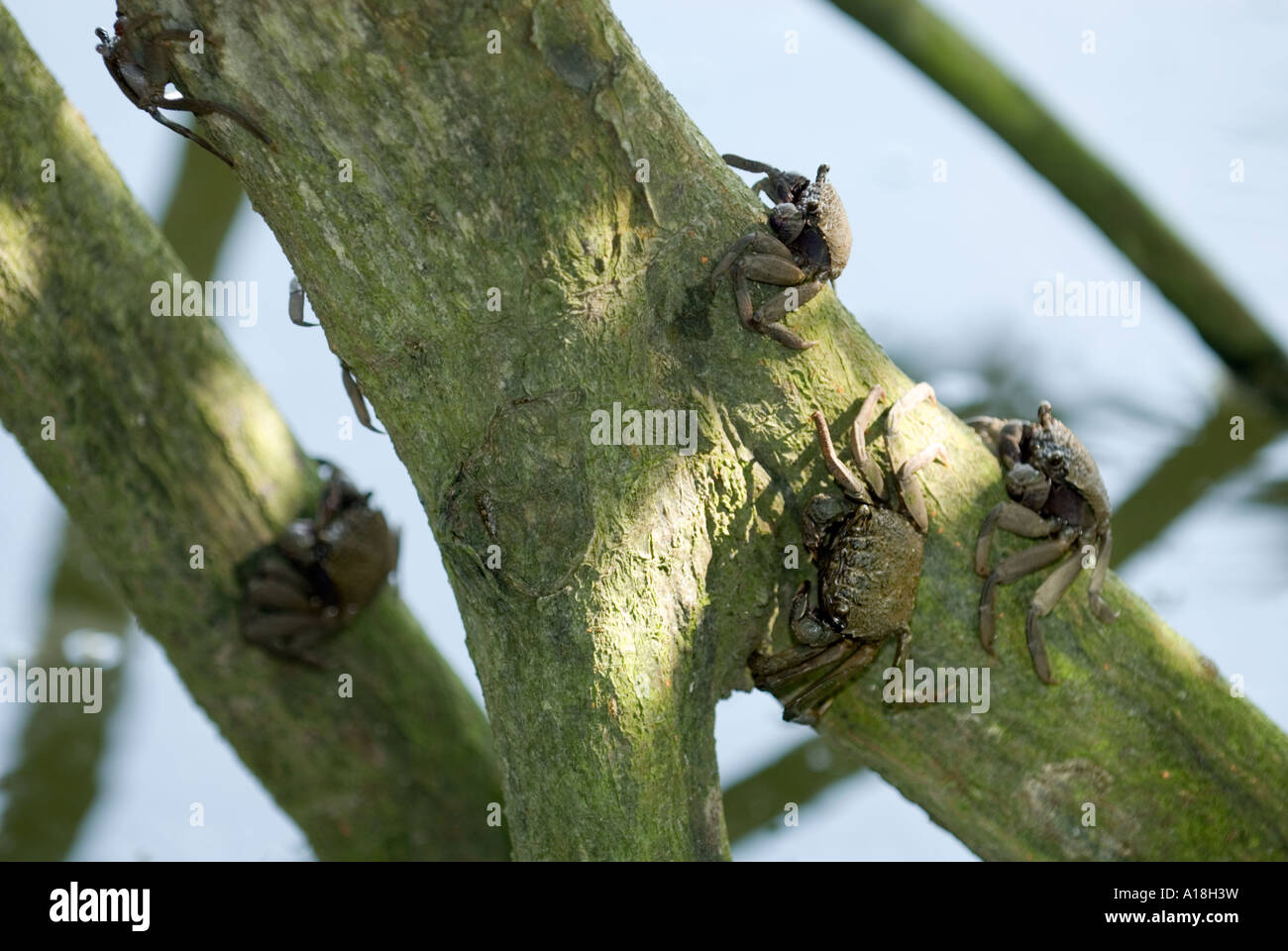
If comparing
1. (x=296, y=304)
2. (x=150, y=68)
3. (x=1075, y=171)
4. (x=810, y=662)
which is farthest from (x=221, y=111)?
(x=1075, y=171)

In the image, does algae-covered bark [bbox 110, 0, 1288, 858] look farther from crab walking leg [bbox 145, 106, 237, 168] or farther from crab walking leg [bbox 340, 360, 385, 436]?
crab walking leg [bbox 340, 360, 385, 436]

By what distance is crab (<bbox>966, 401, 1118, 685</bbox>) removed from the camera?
4.43 feet

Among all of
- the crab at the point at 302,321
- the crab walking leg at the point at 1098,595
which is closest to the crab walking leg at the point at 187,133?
the crab at the point at 302,321

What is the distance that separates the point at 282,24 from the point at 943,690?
105cm

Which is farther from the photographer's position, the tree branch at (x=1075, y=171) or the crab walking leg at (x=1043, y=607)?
the tree branch at (x=1075, y=171)

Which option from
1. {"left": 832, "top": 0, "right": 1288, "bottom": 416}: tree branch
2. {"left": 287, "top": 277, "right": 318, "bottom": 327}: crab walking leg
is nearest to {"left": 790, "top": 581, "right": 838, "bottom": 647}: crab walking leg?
{"left": 287, "top": 277, "right": 318, "bottom": 327}: crab walking leg

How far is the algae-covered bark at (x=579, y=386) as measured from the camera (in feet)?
3.52

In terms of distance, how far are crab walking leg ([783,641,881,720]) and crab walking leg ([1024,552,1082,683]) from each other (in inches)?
7.5

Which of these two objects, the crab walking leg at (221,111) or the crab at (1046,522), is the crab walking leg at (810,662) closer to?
the crab at (1046,522)

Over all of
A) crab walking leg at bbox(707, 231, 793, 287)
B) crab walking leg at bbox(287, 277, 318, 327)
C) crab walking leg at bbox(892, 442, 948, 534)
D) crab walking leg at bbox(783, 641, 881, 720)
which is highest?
crab walking leg at bbox(287, 277, 318, 327)

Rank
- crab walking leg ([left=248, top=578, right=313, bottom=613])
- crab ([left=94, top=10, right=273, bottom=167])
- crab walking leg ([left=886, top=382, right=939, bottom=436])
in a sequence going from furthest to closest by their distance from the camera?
crab walking leg ([left=248, top=578, right=313, bottom=613]) → crab walking leg ([left=886, top=382, right=939, bottom=436]) → crab ([left=94, top=10, right=273, bottom=167])
